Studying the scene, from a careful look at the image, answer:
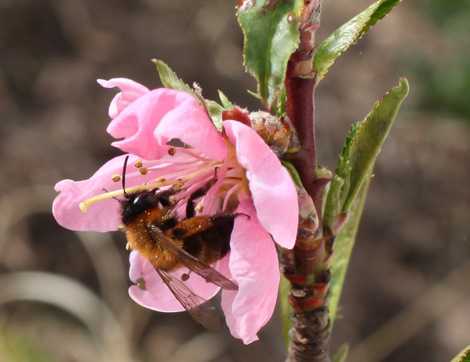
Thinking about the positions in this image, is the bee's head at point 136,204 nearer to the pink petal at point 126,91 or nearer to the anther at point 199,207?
the anther at point 199,207

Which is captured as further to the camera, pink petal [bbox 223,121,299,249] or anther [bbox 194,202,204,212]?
anther [bbox 194,202,204,212]

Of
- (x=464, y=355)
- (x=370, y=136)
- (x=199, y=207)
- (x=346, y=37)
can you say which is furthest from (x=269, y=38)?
(x=464, y=355)

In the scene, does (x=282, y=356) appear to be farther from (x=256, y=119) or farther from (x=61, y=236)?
(x=256, y=119)

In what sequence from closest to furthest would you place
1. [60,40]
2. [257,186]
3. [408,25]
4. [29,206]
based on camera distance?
[257,186] < [29,206] < [60,40] < [408,25]

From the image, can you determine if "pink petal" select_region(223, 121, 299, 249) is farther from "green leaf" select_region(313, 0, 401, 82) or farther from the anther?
the anther

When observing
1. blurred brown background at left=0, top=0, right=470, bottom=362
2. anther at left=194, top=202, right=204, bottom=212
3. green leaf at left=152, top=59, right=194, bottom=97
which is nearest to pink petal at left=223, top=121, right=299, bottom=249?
green leaf at left=152, top=59, right=194, bottom=97

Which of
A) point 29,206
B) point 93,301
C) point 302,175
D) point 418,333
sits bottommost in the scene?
point 418,333

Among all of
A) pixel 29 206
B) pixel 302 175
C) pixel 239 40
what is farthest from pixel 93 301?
pixel 302 175
